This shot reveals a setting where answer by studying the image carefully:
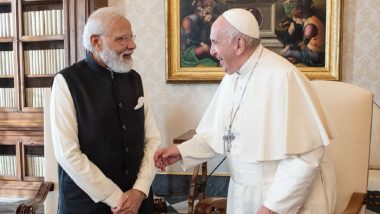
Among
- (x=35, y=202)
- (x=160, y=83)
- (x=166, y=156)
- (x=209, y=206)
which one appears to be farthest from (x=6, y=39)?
(x=209, y=206)

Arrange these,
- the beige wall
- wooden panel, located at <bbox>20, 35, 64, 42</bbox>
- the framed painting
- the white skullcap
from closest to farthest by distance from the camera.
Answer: the white skullcap < the framed painting < wooden panel, located at <bbox>20, 35, 64, 42</bbox> < the beige wall

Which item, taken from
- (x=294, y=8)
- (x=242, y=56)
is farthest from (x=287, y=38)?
(x=242, y=56)

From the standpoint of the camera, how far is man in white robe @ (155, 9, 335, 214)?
1645mm

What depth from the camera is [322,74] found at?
3838mm

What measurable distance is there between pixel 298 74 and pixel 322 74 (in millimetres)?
2260

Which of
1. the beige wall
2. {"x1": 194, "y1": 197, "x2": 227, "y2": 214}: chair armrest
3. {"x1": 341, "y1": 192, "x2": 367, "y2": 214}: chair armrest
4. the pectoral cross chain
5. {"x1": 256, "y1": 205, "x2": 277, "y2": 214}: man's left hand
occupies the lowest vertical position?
{"x1": 194, "y1": 197, "x2": 227, "y2": 214}: chair armrest

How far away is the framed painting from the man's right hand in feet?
6.65

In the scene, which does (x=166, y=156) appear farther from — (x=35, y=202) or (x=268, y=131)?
(x=35, y=202)

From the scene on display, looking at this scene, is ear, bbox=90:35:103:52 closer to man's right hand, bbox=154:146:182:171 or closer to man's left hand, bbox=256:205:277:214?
man's right hand, bbox=154:146:182:171

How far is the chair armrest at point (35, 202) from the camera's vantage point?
217 cm

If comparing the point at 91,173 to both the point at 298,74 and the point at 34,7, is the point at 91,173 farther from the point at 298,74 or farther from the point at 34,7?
the point at 34,7

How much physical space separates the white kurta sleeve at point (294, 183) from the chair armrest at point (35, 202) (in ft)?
4.37

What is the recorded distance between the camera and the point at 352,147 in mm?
2086

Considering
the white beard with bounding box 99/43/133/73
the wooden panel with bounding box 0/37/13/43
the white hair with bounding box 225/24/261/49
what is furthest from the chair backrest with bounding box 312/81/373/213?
the wooden panel with bounding box 0/37/13/43
